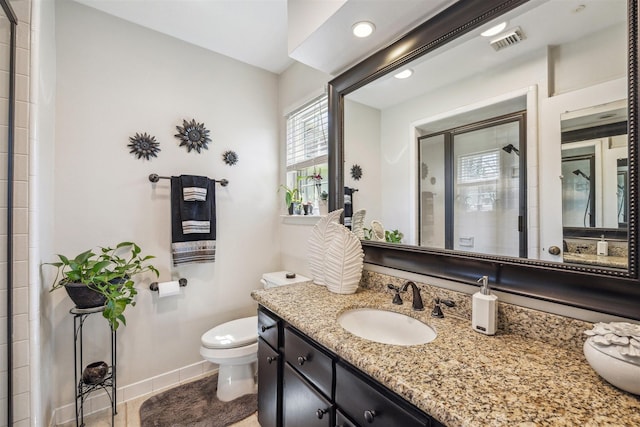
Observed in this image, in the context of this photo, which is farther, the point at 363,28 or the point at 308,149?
the point at 308,149

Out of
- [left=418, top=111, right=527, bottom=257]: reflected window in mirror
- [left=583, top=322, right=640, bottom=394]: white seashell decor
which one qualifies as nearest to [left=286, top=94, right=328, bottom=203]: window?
[left=418, top=111, right=527, bottom=257]: reflected window in mirror

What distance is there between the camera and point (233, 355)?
5.87 ft

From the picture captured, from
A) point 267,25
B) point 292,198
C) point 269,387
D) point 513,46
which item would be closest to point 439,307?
point 269,387

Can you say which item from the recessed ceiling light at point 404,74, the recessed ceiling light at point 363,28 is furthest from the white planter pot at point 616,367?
the recessed ceiling light at point 363,28

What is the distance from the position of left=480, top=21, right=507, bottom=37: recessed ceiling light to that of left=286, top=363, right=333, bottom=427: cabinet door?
1520 millimetres

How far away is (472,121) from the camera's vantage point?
1.13m

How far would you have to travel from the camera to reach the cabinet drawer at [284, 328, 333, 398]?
978 mm

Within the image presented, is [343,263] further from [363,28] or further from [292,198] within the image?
[363,28]

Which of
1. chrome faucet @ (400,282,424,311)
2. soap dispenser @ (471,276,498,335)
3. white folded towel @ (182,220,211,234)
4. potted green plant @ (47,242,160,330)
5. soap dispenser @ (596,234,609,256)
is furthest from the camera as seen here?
white folded towel @ (182,220,211,234)

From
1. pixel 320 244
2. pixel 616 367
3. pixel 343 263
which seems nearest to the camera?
pixel 616 367

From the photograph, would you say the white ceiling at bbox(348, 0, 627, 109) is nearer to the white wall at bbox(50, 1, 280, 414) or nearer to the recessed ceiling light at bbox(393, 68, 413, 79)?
the recessed ceiling light at bbox(393, 68, 413, 79)

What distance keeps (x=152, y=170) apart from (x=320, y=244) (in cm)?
139

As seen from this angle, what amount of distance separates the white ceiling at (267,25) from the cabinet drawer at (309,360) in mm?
1455

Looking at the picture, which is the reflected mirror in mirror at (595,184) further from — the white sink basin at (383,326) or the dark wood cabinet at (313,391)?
the dark wood cabinet at (313,391)
